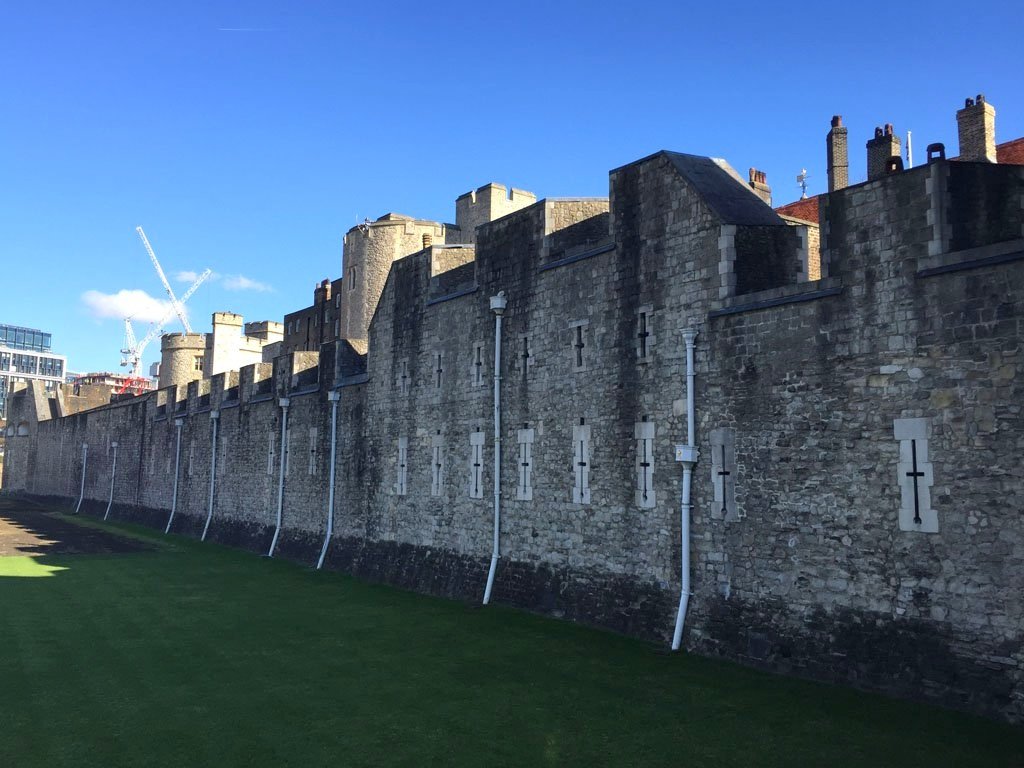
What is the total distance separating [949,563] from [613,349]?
723cm

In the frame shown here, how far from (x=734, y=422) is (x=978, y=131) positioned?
1921 cm

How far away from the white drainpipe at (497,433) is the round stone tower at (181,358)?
180ft

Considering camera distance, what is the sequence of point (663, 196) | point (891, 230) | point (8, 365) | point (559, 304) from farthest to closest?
point (8, 365) → point (559, 304) → point (663, 196) → point (891, 230)

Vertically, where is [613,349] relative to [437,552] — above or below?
above

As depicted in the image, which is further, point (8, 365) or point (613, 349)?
point (8, 365)

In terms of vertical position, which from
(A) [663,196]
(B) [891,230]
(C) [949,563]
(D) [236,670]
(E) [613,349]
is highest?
(A) [663,196]

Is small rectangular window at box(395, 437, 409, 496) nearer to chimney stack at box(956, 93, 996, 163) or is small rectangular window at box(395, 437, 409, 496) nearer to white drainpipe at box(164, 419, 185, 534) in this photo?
chimney stack at box(956, 93, 996, 163)

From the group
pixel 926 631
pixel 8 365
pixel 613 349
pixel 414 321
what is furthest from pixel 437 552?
pixel 8 365

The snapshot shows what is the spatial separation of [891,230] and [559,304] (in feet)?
24.8

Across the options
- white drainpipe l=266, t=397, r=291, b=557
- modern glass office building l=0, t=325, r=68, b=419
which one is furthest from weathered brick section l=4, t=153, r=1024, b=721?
modern glass office building l=0, t=325, r=68, b=419

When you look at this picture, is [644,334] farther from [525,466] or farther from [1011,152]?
[1011,152]

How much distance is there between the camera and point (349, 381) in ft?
86.6

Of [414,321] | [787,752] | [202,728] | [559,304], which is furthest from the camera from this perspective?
[414,321]

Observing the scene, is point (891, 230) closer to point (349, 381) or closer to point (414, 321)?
point (414, 321)
